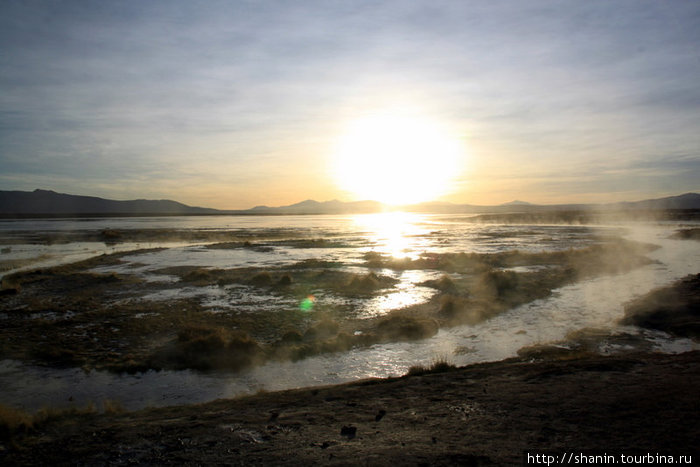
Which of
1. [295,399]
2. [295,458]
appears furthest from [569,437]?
[295,399]

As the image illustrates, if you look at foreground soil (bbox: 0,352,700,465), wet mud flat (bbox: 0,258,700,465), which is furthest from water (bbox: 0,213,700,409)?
foreground soil (bbox: 0,352,700,465)

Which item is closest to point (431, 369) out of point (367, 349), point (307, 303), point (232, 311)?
point (367, 349)

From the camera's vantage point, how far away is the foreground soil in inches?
225

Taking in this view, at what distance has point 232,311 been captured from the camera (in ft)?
53.6

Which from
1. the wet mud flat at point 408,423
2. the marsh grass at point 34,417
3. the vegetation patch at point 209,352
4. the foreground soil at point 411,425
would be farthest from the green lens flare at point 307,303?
the marsh grass at point 34,417

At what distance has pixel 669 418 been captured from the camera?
20.5ft

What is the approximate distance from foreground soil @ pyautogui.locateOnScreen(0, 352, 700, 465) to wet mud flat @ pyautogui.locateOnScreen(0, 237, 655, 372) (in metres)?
3.79

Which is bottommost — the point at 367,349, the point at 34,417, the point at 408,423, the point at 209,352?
the point at 367,349

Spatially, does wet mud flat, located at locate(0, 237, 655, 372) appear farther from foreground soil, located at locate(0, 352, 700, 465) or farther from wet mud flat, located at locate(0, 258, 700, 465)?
foreground soil, located at locate(0, 352, 700, 465)

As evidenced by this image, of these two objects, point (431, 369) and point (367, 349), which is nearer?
point (431, 369)

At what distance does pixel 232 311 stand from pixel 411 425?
37.0 feet

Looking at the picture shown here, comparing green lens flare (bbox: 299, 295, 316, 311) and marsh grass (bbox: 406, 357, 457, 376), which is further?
green lens flare (bbox: 299, 295, 316, 311)

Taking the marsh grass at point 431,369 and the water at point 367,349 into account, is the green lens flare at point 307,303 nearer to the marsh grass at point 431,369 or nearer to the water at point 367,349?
the water at point 367,349

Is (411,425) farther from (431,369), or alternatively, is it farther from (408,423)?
(431,369)
